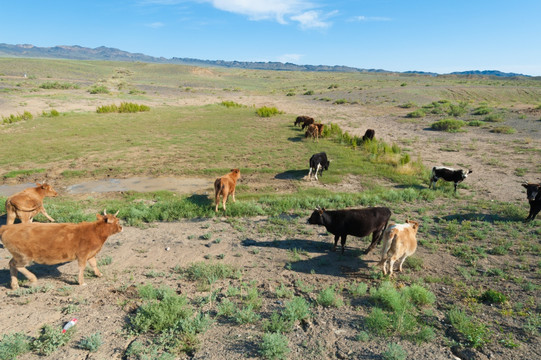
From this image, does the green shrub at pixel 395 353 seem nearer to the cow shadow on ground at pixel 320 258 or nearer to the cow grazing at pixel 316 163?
the cow shadow on ground at pixel 320 258

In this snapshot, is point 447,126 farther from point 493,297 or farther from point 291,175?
point 493,297

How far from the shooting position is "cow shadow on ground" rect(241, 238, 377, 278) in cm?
658

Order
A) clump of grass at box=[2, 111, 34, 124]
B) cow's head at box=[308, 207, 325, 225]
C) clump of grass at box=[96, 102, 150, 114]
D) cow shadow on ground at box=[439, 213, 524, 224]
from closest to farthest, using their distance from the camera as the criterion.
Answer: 1. cow's head at box=[308, 207, 325, 225]
2. cow shadow on ground at box=[439, 213, 524, 224]
3. clump of grass at box=[2, 111, 34, 124]
4. clump of grass at box=[96, 102, 150, 114]

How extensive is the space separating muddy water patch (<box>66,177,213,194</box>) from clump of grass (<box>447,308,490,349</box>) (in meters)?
9.16

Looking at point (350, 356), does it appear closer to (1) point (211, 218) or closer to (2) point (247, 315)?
(2) point (247, 315)

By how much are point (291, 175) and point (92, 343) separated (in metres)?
10.5

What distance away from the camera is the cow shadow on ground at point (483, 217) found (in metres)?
9.18

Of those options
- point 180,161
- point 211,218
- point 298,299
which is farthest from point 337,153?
point 298,299

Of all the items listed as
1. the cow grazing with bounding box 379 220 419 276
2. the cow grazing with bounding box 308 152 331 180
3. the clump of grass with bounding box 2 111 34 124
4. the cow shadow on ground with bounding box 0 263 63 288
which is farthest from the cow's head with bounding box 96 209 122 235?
the clump of grass with bounding box 2 111 34 124

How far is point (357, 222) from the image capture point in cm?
718

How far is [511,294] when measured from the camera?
5652mm

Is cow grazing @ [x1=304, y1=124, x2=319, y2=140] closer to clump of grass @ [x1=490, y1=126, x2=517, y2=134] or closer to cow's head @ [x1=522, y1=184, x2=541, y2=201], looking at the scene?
cow's head @ [x1=522, y1=184, x2=541, y2=201]

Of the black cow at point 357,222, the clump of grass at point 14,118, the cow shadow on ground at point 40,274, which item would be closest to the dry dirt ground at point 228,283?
the cow shadow on ground at point 40,274

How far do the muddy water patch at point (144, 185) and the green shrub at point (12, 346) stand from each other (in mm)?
7764
